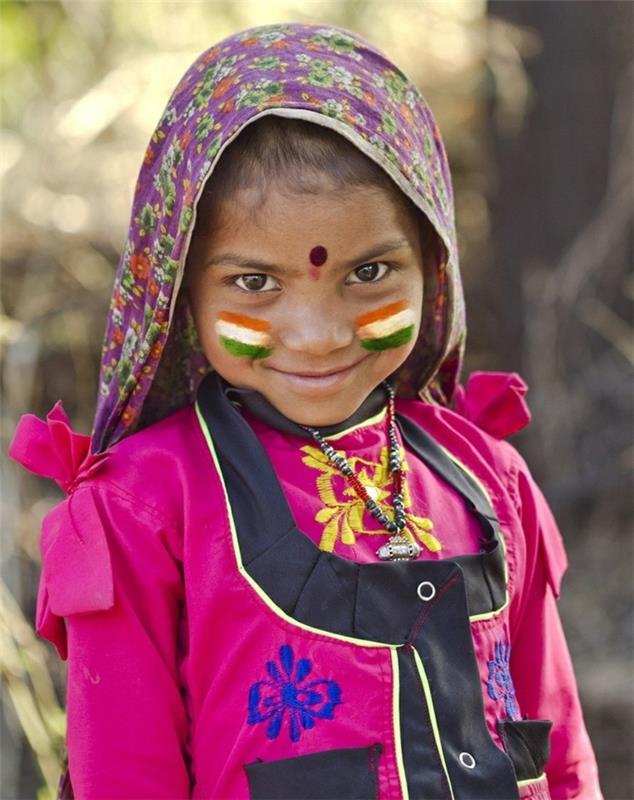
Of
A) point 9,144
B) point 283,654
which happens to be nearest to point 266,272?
point 283,654

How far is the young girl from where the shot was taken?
1624mm

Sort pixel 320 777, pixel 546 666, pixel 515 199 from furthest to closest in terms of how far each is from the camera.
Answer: pixel 515 199, pixel 546 666, pixel 320 777

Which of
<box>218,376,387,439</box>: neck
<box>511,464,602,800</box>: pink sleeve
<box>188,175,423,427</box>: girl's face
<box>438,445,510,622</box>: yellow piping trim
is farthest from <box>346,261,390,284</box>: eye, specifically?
<box>511,464,602,800</box>: pink sleeve

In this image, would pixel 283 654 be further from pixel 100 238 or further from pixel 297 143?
pixel 100 238

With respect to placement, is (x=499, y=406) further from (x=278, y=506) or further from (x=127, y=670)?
(x=127, y=670)

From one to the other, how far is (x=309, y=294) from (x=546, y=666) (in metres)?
0.73

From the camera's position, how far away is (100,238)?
159 inches

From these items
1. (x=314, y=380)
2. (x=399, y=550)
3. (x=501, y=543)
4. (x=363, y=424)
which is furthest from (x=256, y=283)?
(x=501, y=543)

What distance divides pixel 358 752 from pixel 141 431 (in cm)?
56

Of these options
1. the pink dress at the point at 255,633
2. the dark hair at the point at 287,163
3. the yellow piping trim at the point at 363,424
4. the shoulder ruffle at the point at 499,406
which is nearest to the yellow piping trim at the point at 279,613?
the pink dress at the point at 255,633

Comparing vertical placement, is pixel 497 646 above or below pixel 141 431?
below

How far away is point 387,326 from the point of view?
1.73 m

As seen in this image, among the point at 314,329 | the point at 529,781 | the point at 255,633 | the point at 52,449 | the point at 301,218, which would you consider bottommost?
the point at 529,781

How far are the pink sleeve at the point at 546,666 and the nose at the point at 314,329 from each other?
48 cm
